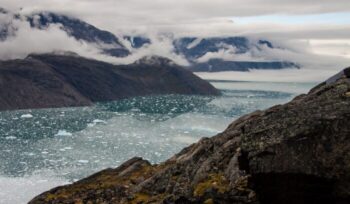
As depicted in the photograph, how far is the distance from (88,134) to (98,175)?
505 ft

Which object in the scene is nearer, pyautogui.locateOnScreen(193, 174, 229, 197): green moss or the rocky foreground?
the rocky foreground

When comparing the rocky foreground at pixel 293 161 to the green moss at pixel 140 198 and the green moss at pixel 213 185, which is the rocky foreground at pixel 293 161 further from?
the green moss at pixel 140 198

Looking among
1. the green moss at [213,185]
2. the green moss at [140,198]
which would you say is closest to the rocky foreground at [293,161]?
the green moss at [213,185]

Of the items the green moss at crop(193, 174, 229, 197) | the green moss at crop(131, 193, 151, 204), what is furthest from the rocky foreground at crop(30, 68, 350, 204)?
the green moss at crop(131, 193, 151, 204)

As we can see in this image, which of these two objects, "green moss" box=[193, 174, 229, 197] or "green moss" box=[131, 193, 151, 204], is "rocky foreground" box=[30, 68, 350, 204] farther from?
"green moss" box=[131, 193, 151, 204]

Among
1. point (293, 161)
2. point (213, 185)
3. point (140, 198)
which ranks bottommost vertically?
point (140, 198)

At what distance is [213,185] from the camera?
782 inches

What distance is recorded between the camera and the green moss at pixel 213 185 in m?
19.3

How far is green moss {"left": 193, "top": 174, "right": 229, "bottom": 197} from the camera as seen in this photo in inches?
762

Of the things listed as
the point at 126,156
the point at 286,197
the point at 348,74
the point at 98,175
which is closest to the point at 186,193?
the point at 286,197

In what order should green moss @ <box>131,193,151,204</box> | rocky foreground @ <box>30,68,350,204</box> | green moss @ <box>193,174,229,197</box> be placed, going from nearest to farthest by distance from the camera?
rocky foreground @ <box>30,68,350,204</box> < green moss @ <box>193,174,229,197</box> < green moss @ <box>131,193,151,204</box>

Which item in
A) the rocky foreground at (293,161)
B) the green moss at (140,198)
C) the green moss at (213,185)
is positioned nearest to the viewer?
the rocky foreground at (293,161)

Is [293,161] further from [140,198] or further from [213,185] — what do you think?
[140,198]

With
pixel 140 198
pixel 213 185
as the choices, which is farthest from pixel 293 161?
pixel 140 198
